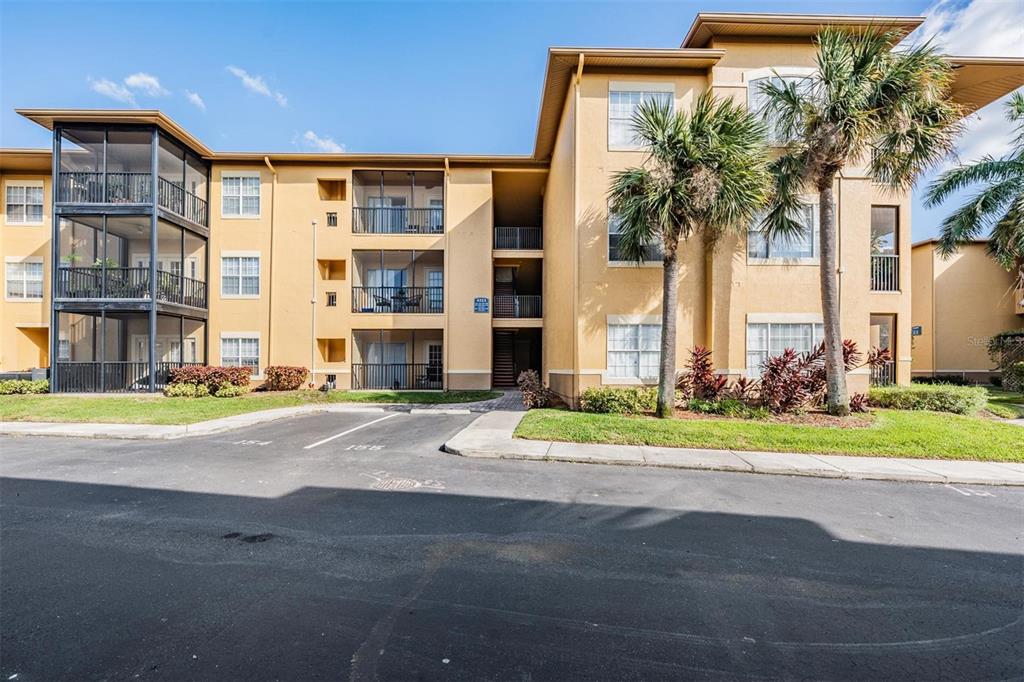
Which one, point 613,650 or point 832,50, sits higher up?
point 832,50

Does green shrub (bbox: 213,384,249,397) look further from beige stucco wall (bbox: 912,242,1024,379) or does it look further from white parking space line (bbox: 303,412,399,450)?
beige stucco wall (bbox: 912,242,1024,379)

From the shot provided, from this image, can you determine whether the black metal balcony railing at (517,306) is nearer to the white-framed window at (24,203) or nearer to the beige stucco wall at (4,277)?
the beige stucco wall at (4,277)

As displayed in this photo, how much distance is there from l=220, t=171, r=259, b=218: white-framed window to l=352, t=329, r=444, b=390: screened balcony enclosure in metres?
7.44

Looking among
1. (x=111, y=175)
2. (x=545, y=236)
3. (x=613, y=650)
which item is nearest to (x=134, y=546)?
(x=613, y=650)

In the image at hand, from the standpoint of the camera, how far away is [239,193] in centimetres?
2003

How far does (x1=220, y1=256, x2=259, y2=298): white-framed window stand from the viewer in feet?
65.4

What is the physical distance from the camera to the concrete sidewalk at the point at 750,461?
744 centimetres

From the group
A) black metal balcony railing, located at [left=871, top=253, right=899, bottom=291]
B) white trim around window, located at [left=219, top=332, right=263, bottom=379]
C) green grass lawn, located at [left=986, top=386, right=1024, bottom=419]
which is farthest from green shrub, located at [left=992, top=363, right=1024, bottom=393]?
white trim around window, located at [left=219, top=332, right=263, bottom=379]

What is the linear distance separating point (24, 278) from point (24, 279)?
0.05 m

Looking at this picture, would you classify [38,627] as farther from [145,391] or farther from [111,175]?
[111,175]

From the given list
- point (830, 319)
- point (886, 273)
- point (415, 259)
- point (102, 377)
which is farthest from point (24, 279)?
point (886, 273)

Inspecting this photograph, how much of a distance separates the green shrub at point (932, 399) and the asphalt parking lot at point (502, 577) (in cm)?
702

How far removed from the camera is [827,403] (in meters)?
11.6

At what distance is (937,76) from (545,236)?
1326cm
